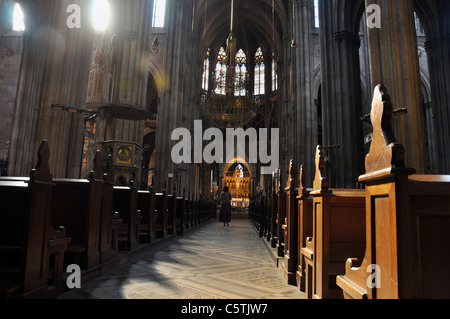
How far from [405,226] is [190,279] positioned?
237 centimetres

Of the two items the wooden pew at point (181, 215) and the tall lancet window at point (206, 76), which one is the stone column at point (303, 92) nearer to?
the wooden pew at point (181, 215)

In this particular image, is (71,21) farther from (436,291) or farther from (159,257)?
(436,291)

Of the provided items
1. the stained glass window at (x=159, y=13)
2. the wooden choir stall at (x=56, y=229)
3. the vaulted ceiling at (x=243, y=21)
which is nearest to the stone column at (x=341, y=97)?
the wooden choir stall at (x=56, y=229)

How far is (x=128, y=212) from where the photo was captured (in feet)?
14.1

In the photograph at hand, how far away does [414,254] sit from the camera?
3.54 feet

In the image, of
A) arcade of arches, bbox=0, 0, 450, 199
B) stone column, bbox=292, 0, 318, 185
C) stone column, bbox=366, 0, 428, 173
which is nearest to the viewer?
stone column, bbox=366, 0, 428, 173

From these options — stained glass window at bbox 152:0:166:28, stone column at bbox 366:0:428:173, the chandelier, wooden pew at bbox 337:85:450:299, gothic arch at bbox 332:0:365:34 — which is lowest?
wooden pew at bbox 337:85:450:299

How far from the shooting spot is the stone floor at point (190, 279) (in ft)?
8.09

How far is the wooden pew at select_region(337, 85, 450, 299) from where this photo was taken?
1.08m

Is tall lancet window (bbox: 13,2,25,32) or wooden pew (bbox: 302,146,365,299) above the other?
tall lancet window (bbox: 13,2,25,32)

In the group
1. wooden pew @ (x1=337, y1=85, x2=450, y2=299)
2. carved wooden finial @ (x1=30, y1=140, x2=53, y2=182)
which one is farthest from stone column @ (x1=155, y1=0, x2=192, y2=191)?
wooden pew @ (x1=337, y1=85, x2=450, y2=299)

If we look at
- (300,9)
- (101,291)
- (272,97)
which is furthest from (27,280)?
(272,97)

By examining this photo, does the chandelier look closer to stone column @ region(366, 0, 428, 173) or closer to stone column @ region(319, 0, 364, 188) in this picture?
stone column @ region(319, 0, 364, 188)

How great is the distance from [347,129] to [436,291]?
8.35m
